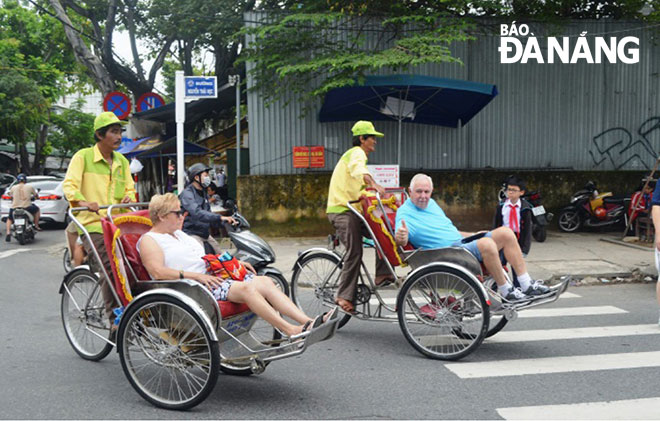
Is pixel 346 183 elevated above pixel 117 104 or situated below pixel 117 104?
below

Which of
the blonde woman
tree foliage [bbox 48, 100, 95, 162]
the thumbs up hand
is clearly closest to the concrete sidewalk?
the thumbs up hand

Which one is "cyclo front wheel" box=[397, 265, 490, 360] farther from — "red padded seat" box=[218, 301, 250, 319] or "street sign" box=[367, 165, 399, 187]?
"street sign" box=[367, 165, 399, 187]

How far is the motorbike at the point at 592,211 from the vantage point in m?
12.8

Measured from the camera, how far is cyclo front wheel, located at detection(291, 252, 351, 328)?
6.07 meters

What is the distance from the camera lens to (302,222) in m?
12.6

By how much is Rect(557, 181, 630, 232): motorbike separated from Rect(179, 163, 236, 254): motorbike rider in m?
8.68

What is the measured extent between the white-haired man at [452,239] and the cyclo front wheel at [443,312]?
1.40ft

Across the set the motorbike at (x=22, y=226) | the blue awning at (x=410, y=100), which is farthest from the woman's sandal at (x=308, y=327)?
the motorbike at (x=22, y=226)

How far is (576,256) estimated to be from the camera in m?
10.0

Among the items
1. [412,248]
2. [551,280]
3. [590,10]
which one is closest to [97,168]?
[412,248]

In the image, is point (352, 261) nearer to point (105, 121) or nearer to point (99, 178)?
point (99, 178)

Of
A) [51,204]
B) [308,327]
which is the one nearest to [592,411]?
[308,327]

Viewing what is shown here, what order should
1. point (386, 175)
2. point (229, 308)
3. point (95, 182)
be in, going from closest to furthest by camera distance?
point (229, 308) < point (95, 182) < point (386, 175)

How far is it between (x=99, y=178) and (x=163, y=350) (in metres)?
2.08
